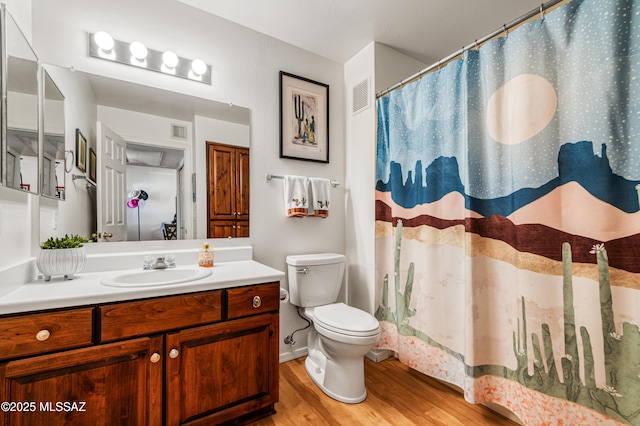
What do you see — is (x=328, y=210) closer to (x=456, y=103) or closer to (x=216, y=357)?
(x=456, y=103)

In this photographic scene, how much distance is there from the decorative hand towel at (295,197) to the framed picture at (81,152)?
1168 mm

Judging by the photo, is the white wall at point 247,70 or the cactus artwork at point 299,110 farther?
the cactus artwork at point 299,110

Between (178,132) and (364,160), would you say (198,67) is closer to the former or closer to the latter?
(178,132)

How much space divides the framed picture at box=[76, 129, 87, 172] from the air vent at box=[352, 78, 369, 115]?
6.02 ft

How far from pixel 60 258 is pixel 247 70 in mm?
1580

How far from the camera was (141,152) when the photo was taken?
168 centimetres

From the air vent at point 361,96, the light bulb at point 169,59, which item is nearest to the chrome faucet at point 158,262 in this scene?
the light bulb at point 169,59

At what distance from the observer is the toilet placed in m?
1.62

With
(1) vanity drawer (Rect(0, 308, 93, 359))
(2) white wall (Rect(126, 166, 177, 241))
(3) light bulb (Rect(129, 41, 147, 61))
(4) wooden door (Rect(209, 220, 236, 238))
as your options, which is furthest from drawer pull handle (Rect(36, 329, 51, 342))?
(3) light bulb (Rect(129, 41, 147, 61))

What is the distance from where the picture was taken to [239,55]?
2000mm

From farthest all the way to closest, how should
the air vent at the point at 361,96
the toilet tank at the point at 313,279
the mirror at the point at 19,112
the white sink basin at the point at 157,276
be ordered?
1. the air vent at the point at 361,96
2. the toilet tank at the point at 313,279
3. the white sink basin at the point at 157,276
4. the mirror at the point at 19,112

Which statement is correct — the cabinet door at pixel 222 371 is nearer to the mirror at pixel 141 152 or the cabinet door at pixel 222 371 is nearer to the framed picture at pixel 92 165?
the mirror at pixel 141 152

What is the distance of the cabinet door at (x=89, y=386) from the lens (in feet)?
3.26

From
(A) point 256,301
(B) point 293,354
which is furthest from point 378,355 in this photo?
(A) point 256,301
